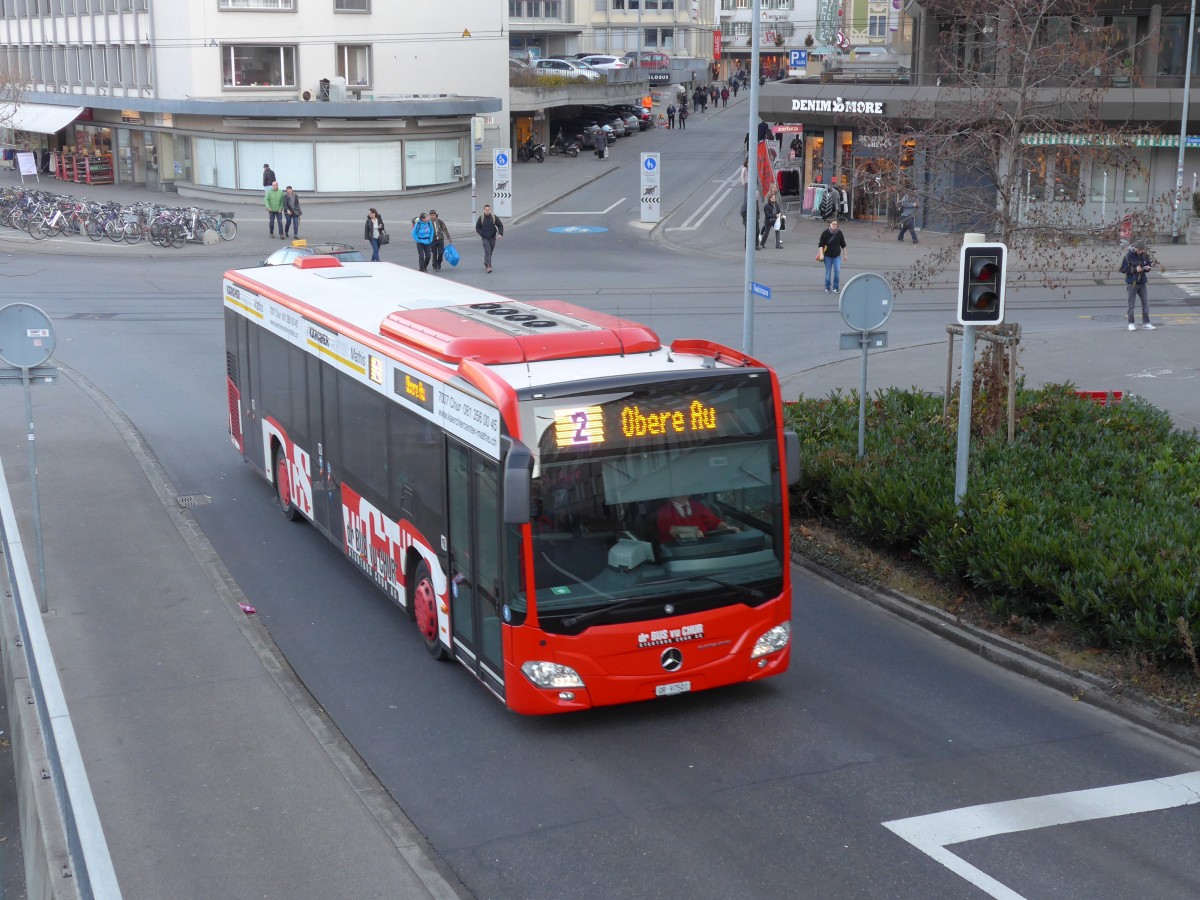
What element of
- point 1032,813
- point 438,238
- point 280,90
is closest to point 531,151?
point 280,90

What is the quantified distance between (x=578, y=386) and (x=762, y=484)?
4.97 feet

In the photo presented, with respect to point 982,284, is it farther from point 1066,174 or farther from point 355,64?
point 355,64

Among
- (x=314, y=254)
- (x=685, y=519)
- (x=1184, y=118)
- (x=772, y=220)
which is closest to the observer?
(x=685, y=519)

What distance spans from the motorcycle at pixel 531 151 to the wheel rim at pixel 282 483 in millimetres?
49353

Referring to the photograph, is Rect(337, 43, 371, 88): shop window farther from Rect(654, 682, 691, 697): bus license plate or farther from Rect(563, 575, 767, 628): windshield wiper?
Rect(654, 682, 691, 697): bus license plate

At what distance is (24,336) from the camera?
38.5 ft

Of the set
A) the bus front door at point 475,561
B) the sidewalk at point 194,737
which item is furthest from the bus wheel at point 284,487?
the bus front door at point 475,561

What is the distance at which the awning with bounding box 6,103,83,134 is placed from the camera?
56.7m

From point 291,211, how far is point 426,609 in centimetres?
3110

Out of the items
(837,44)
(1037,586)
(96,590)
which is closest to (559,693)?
(1037,586)

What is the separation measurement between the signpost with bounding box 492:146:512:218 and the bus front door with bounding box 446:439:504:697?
109 feet

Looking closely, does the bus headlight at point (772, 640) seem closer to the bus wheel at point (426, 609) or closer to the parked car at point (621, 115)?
the bus wheel at point (426, 609)

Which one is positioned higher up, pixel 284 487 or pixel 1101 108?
pixel 1101 108

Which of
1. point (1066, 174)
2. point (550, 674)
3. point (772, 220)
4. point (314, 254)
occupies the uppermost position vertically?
point (1066, 174)
